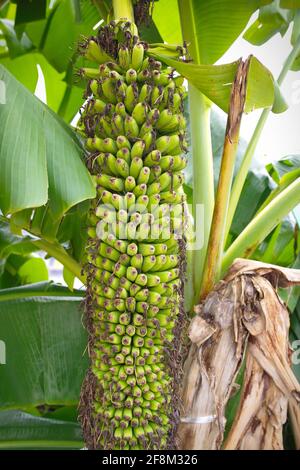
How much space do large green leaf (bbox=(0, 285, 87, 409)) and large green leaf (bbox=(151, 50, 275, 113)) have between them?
49 centimetres

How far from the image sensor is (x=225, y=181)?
837 mm

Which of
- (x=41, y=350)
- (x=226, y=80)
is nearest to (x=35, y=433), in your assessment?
(x=41, y=350)

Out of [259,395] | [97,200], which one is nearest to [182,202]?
[97,200]

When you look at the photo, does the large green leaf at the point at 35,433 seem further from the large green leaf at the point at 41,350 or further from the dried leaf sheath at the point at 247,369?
the dried leaf sheath at the point at 247,369

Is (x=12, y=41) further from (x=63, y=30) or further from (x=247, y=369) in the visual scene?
(x=247, y=369)

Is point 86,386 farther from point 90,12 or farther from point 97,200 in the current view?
point 90,12

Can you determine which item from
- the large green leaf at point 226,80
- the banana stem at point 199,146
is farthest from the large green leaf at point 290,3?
the large green leaf at point 226,80

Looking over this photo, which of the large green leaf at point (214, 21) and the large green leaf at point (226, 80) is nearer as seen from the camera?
the large green leaf at point (226, 80)

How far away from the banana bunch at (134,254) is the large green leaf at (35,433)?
1.17 ft

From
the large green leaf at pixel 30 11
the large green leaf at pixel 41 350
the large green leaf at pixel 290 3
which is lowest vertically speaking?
the large green leaf at pixel 41 350

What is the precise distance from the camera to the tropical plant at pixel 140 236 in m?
0.70

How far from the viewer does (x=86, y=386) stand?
Result: 747 millimetres

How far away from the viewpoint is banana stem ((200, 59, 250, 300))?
73cm

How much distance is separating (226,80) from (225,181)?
162mm
